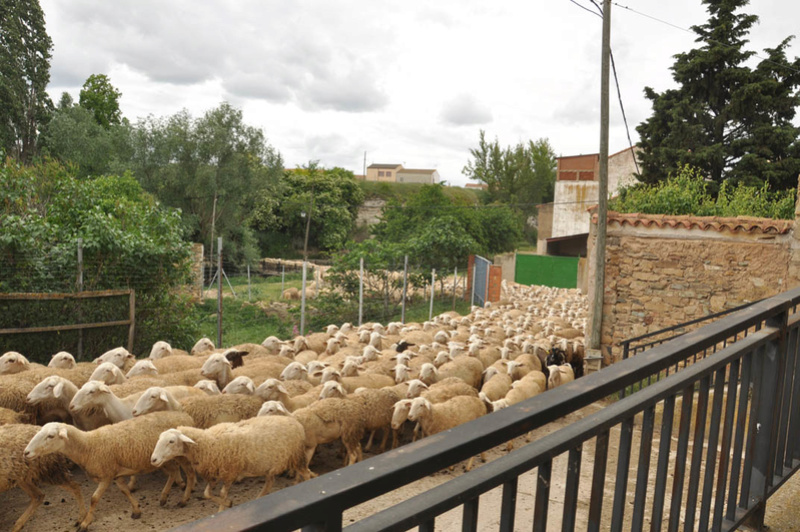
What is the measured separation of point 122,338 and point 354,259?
7.97 m

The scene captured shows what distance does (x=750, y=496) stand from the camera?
2268 millimetres

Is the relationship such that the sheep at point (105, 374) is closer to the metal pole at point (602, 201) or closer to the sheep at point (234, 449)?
the sheep at point (234, 449)

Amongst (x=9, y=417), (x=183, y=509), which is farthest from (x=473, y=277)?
(x=9, y=417)

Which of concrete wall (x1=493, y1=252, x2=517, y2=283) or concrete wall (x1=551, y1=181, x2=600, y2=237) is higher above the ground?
concrete wall (x1=551, y1=181, x2=600, y2=237)

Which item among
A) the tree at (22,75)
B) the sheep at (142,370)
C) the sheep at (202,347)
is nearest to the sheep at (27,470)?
the sheep at (142,370)

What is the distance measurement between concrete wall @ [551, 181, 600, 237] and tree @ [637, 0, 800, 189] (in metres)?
11.0

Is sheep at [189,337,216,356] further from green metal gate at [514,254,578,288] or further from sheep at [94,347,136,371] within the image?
green metal gate at [514,254,578,288]

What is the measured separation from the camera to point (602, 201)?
1136 cm

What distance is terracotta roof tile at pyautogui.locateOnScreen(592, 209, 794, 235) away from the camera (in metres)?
10.0

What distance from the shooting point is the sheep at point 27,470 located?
14.8ft

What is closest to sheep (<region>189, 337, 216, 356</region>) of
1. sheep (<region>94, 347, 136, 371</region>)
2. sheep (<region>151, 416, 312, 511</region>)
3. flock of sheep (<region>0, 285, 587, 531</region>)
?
flock of sheep (<region>0, 285, 587, 531</region>)

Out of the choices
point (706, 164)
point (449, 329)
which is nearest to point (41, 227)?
point (449, 329)

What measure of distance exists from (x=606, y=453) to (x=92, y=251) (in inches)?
399

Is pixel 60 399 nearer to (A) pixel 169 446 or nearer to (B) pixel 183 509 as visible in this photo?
(B) pixel 183 509
